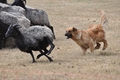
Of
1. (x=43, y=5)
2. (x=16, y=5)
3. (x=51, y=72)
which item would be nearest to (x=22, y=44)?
(x=51, y=72)

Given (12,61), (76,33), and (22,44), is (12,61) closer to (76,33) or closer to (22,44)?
(22,44)

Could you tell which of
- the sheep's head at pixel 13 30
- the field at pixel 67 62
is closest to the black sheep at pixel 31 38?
the sheep's head at pixel 13 30

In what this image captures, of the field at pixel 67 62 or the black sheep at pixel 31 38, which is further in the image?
the black sheep at pixel 31 38

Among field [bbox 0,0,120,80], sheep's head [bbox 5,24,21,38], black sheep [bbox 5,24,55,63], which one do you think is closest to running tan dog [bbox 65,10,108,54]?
field [bbox 0,0,120,80]

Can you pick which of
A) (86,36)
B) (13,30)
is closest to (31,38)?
(13,30)

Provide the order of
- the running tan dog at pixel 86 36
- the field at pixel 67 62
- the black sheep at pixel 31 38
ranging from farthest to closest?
the running tan dog at pixel 86 36
the black sheep at pixel 31 38
the field at pixel 67 62

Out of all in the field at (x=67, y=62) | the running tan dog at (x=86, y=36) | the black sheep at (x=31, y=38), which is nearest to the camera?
the field at (x=67, y=62)

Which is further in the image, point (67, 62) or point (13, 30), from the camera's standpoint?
point (13, 30)

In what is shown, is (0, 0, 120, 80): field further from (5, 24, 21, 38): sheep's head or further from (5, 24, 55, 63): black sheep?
(5, 24, 21, 38): sheep's head

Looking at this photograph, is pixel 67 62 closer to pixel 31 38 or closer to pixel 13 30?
pixel 31 38

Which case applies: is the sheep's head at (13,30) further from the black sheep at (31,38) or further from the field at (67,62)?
the field at (67,62)

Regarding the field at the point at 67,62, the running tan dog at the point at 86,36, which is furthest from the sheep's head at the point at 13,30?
the running tan dog at the point at 86,36

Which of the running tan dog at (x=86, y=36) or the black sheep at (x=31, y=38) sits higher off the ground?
the black sheep at (x=31, y=38)

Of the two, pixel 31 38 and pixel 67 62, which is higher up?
pixel 31 38
